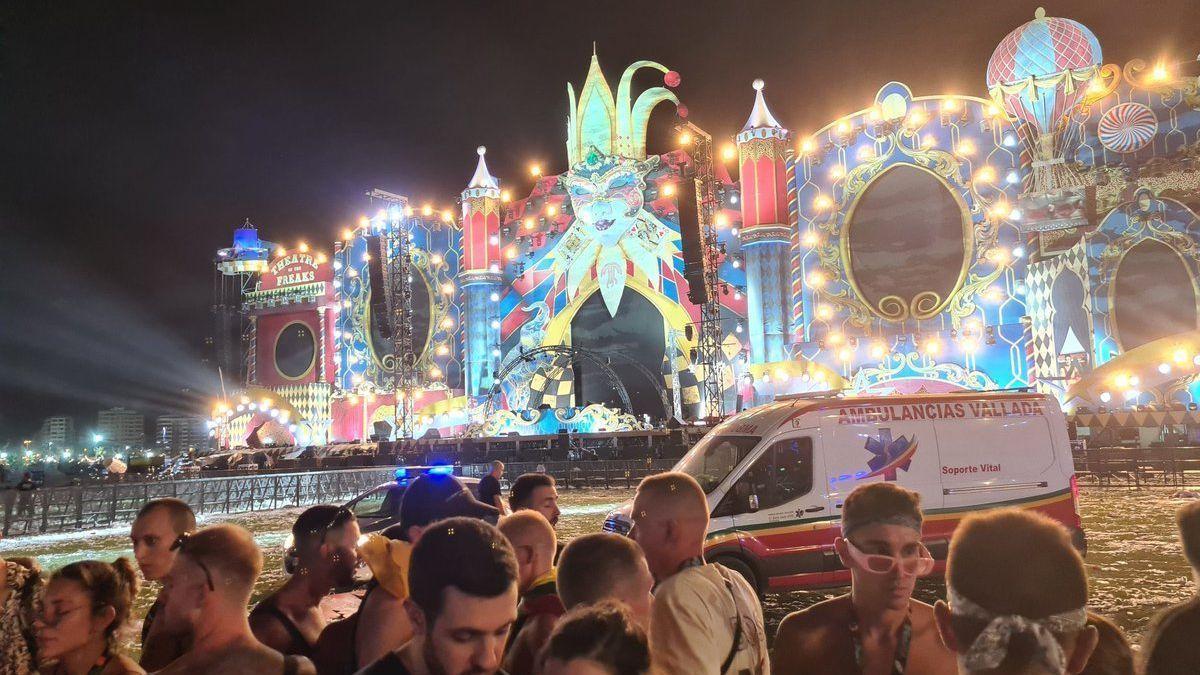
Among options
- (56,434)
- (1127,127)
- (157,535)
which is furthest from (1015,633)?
(56,434)

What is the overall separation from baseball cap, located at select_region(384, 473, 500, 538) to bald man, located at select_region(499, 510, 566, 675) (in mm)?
873

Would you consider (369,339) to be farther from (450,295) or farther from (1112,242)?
(1112,242)

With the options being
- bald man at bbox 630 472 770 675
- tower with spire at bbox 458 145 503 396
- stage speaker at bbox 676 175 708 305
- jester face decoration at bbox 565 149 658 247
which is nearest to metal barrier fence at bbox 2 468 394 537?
stage speaker at bbox 676 175 708 305

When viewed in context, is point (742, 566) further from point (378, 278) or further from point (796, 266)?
point (378, 278)

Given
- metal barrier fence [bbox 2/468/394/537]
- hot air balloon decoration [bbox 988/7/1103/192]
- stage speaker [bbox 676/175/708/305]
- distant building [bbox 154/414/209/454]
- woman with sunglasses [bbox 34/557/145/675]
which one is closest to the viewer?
woman with sunglasses [bbox 34/557/145/675]

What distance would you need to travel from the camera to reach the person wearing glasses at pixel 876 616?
279 centimetres

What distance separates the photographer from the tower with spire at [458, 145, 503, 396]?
40688mm

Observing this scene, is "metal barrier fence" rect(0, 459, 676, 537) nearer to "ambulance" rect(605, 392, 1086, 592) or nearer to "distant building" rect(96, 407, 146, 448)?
"ambulance" rect(605, 392, 1086, 592)

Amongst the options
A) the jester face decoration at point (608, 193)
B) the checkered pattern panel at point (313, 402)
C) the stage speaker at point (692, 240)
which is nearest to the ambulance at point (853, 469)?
the stage speaker at point (692, 240)

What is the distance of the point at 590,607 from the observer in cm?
184

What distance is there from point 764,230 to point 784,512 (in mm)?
24471

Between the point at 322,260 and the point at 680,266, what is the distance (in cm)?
2742

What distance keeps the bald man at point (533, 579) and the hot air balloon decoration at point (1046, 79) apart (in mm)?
28480

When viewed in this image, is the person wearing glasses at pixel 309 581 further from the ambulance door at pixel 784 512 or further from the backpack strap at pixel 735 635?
the ambulance door at pixel 784 512
